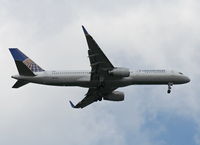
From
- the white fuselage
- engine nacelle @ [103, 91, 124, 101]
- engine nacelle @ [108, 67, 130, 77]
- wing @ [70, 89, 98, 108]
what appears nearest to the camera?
engine nacelle @ [108, 67, 130, 77]

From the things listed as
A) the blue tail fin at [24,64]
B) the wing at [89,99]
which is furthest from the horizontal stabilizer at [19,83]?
the wing at [89,99]

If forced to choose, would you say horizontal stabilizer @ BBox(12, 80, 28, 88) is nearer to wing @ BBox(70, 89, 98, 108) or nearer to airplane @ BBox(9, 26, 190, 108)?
airplane @ BBox(9, 26, 190, 108)

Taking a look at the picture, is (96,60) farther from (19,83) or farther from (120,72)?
(19,83)

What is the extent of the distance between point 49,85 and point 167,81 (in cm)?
1873

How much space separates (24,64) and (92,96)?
57.7 feet

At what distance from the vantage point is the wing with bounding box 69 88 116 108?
376 feet

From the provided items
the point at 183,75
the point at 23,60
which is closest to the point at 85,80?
the point at 23,60

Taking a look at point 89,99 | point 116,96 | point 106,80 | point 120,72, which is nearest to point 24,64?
point 106,80

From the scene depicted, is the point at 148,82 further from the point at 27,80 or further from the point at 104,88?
the point at 27,80

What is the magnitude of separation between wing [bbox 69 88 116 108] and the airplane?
0.37 m

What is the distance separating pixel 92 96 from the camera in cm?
11800

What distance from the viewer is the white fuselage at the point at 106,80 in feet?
352

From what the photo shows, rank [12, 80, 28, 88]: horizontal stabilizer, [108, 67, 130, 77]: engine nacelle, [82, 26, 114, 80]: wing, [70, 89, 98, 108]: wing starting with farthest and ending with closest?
[70, 89, 98, 108]: wing, [108, 67, 130, 77]: engine nacelle, [12, 80, 28, 88]: horizontal stabilizer, [82, 26, 114, 80]: wing

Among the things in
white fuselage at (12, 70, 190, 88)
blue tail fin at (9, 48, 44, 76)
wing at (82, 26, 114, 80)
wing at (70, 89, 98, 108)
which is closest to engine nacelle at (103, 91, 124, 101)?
wing at (70, 89, 98, 108)
